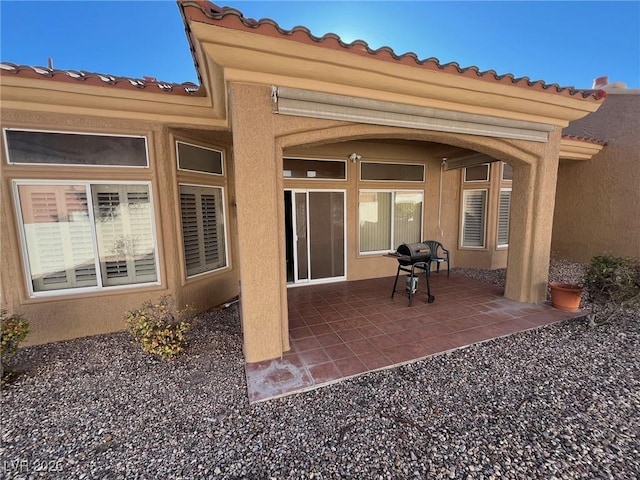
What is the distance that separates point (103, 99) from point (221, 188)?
233 centimetres

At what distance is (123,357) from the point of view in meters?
3.76

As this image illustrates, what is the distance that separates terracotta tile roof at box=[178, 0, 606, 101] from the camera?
239 cm

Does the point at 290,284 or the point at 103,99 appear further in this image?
the point at 290,284

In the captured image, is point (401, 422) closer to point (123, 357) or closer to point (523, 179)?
point (123, 357)

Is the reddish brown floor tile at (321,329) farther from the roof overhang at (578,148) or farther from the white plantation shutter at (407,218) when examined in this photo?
the roof overhang at (578,148)

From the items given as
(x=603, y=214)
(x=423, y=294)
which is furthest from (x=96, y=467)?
(x=603, y=214)

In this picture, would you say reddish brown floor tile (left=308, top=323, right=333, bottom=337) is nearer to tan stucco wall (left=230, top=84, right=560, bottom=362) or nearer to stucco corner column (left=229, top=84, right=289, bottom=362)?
tan stucco wall (left=230, top=84, right=560, bottom=362)

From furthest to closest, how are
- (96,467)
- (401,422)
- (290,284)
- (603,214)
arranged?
(603,214)
(290,284)
(401,422)
(96,467)

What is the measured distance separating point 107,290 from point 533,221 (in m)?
7.66

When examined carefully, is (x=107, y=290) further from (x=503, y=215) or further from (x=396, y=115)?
(x=503, y=215)

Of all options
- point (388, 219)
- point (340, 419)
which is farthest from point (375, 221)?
point (340, 419)

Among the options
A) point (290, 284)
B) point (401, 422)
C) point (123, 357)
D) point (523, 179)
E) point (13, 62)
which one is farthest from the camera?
point (290, 284)

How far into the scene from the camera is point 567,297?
4.88 m

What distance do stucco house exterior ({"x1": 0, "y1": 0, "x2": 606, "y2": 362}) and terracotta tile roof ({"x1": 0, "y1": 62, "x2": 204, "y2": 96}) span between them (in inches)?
0.8
